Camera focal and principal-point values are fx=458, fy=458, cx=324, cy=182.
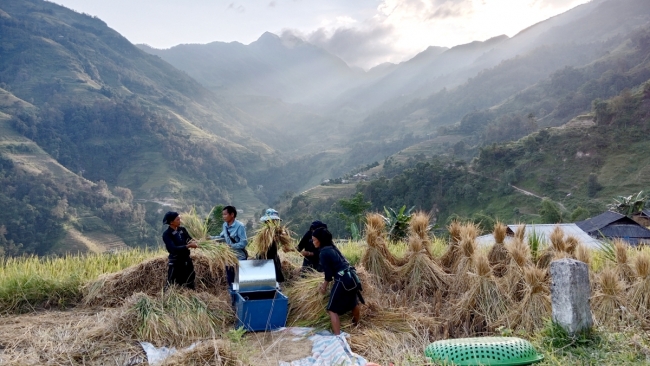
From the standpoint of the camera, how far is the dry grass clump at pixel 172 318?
473cm

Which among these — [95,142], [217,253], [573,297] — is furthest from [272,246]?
[95,142]

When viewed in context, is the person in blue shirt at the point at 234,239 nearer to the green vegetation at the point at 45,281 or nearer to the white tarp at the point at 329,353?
the white tarp at the point at 329,353

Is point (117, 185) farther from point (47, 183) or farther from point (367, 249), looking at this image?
point (367, 249)

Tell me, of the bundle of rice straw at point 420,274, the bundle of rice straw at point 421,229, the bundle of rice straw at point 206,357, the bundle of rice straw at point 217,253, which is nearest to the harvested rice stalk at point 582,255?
the bundle of rice straw at point 420,274

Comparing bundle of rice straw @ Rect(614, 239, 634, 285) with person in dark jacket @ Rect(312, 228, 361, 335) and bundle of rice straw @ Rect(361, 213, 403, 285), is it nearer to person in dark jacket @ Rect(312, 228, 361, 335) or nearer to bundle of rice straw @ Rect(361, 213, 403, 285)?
bundle of rice straw @ Rect(361, 213, 403, 285)

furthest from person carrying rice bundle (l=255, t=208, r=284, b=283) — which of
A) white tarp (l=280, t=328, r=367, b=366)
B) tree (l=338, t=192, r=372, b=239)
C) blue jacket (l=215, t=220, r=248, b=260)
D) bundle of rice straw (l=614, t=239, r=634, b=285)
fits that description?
tree (l=338, t=192, r=372, b=239)

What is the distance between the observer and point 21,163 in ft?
203

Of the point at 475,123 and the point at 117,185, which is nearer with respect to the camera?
the point at 117,185

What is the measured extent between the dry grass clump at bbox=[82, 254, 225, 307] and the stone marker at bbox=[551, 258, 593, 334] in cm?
413

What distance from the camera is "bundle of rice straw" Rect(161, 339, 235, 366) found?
380cm

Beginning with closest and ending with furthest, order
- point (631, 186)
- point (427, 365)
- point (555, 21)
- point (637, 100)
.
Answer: point (427, 365) → point (631, 186) → point (637, 100) → point (555, 21)

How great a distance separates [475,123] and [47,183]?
2872 inches

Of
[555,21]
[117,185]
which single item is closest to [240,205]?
[117,185]

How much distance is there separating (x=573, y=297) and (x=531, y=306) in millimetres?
1280
